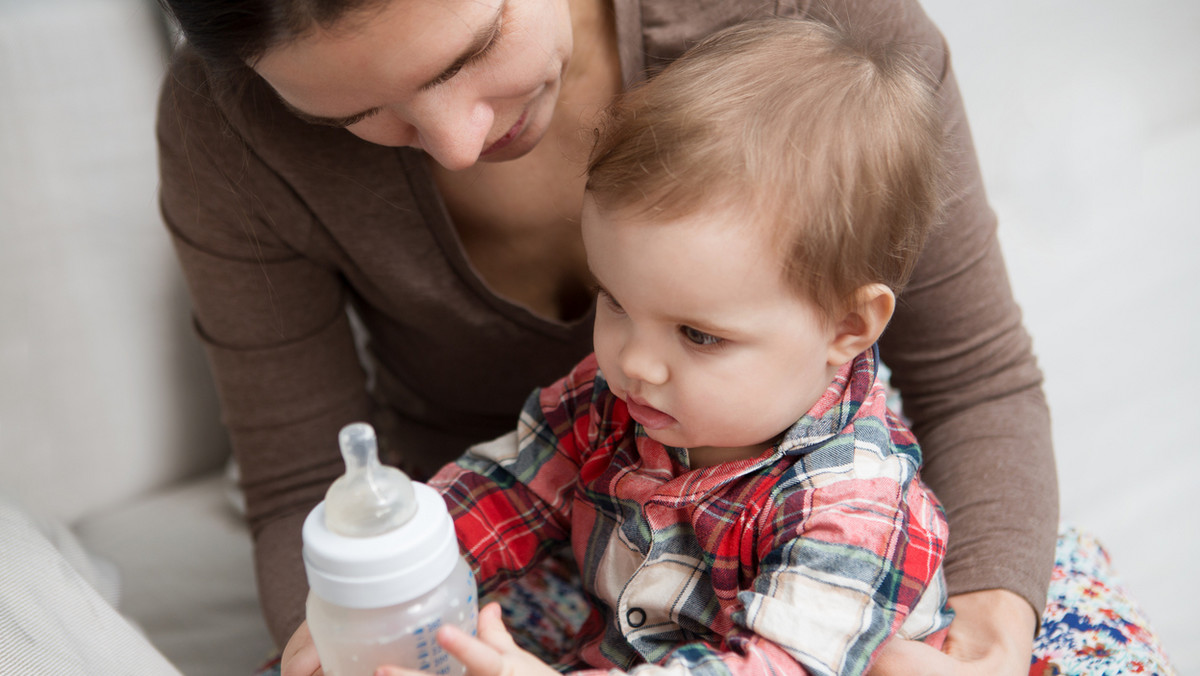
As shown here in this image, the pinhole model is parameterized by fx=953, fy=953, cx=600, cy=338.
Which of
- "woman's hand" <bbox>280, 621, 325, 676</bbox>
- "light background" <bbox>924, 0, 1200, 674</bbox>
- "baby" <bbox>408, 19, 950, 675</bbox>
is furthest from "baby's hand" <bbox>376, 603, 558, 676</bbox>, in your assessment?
"light background" <bbox>924, 0, 1200, 674</bbox>

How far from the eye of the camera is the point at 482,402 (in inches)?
47.9

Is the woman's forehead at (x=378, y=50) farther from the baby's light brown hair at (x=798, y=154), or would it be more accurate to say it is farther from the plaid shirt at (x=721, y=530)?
the plaid shirt at (x=721, y=530)

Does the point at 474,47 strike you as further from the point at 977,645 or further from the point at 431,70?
the point at 977,645

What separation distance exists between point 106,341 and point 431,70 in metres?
0.91

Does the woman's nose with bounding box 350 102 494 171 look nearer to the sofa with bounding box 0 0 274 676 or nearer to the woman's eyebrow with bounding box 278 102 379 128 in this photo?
the woman's eyebrow with bounding box 278 102 379 128

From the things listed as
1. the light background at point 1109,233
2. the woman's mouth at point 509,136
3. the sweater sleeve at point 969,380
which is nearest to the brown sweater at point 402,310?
the sweater sleeve at point 969,380

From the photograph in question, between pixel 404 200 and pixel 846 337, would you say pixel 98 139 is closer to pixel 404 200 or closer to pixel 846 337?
pixel 404 200

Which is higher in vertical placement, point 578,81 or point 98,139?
point 578,81

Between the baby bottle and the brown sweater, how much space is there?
0.44m

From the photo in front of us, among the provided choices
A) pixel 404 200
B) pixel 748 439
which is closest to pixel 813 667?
pixel 748 439

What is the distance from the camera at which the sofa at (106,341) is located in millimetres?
1273

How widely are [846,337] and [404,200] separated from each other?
496mm

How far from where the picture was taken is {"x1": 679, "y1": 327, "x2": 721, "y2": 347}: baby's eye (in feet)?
2.28

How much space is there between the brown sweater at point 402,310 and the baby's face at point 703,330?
306mm
